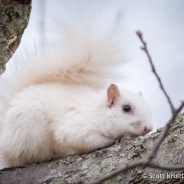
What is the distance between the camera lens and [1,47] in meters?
2.98

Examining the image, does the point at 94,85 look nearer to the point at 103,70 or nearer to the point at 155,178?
the point at 103,70

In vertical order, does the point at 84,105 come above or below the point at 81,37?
below

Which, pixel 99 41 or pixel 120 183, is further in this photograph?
pixel 99 41

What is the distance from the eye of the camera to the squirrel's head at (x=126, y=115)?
2.80 meters

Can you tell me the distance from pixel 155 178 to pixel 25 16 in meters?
1.57

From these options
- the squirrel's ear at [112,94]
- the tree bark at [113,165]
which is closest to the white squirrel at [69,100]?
the squirrel's ear at [112,94]

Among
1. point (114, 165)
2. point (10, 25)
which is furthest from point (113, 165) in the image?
point (10, 25)

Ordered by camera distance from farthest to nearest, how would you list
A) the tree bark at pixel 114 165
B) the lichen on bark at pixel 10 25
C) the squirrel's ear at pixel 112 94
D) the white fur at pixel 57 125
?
the lichen on bark at pixel 10 25 < the squirrel's ear at pixel 112 94 < the white fur at pixel 57 125 < the tree bark at pixel 114 165

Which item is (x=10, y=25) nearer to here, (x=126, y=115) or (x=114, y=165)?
(x=126, y=115)

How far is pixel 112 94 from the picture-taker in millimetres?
2900

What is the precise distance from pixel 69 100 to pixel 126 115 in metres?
0.40

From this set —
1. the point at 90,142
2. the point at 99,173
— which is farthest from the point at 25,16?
the point at 99,173

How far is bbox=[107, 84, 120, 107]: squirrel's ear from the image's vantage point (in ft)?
9.46

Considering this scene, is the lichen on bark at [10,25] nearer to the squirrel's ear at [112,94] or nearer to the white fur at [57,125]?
the white fur at [57,125]
